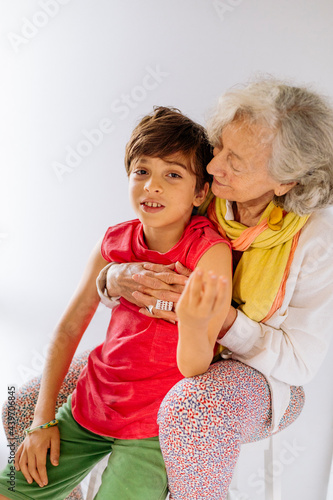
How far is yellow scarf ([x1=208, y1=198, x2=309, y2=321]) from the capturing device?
1346 mm

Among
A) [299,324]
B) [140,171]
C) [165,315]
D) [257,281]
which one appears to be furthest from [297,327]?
[140,171]

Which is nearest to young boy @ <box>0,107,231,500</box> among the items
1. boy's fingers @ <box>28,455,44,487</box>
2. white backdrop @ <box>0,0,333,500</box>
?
boy's fingers @ <box>28,455,44,487</box>

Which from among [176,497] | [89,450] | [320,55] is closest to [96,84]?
[320,55]

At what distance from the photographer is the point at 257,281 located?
1.36m

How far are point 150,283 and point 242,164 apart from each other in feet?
1.18

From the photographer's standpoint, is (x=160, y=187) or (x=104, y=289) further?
(x=104, y=289)

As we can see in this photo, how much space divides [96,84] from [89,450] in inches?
48.4

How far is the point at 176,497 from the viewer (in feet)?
4.05

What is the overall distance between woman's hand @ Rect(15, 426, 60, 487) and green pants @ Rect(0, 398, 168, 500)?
0.7 inches

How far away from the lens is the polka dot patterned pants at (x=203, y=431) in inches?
45.3

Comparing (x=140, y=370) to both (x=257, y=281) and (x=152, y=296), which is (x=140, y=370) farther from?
(x=257, y=281)

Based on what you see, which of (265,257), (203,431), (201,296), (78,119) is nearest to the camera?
(201,296)

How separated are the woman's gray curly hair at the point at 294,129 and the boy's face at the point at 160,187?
14 centimetres

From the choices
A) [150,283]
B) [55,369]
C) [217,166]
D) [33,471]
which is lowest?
[33,471]
